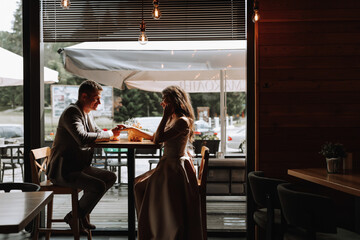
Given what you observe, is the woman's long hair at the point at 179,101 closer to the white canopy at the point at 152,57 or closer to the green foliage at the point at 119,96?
the white canopy at the point at 152,57

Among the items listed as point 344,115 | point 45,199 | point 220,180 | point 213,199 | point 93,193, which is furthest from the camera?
point 213,199

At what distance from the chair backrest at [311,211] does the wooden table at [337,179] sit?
0.38 meters

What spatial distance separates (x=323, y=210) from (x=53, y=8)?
3.48 m

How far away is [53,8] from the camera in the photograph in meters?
4.06

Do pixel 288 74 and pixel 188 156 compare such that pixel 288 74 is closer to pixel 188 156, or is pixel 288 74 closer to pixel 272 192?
pixel 188 156

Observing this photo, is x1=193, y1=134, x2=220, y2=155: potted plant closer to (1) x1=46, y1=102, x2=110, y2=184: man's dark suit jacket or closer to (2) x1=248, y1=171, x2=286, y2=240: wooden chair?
(1) x1=46, y1=102, x2=110, y2=184: man's dark suit jacket

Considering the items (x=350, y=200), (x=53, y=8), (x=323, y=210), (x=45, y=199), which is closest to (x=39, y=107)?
(x=53, y=8)

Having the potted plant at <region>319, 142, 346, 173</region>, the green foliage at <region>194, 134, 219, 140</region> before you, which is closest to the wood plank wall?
the potted plant at <region>319, 142, 346, 173</region>

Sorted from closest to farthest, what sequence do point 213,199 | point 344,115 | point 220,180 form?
1. point 344,115
2. point 220,180
3. point 213,199

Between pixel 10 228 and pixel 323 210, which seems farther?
pixel 323 210

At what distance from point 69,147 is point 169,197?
41.0 inches

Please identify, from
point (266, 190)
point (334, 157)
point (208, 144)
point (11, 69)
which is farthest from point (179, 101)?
point (11, 69)

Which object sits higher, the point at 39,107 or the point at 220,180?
the point at 39,107

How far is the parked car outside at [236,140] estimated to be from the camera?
5207 millimetres
